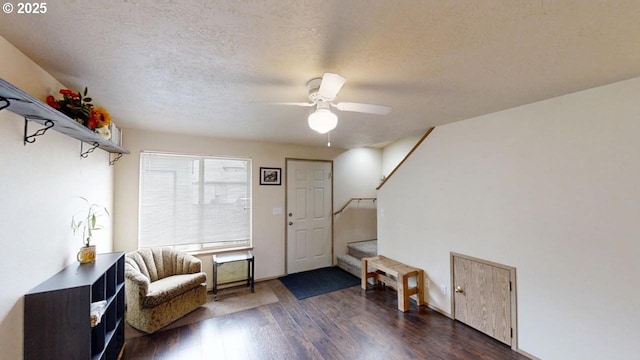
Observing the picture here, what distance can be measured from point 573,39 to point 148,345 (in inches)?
160

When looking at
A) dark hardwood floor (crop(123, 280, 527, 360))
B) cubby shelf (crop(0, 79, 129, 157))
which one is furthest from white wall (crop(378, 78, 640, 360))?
cubby shelf (crop(0, 79, 129, 157))

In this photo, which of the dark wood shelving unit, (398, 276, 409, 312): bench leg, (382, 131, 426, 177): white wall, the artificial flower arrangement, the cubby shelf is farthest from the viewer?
(382, 131, 426, 177): white wall

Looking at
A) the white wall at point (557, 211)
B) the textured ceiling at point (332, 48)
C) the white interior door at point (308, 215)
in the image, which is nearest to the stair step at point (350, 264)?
the white interior door at point (308, 215)

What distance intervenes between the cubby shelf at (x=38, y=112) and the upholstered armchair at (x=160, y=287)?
1537mm

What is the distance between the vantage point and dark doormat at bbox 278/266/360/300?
3680mm

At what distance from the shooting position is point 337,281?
406cm

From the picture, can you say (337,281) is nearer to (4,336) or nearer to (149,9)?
(4,336)

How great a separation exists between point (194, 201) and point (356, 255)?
118 inches

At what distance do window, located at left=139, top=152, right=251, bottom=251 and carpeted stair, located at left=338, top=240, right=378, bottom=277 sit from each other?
1819 mm

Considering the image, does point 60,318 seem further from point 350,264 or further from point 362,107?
point 350,264

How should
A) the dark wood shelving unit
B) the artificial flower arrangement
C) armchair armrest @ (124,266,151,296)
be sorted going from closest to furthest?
the dark wood shelving unit < the artificial flower arrangement < armchair armrest @ (124,266,151,296)

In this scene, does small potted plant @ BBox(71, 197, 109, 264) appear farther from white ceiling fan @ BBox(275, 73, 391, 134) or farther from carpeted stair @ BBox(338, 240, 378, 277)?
carpeted stair @ BBox(338, 240, 378, 277)

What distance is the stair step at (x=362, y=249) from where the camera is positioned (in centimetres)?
437

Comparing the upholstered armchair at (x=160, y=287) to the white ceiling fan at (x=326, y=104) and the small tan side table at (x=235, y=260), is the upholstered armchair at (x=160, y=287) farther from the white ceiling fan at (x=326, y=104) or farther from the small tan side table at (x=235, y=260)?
the white ceiling fan at (x=326, y=104)
